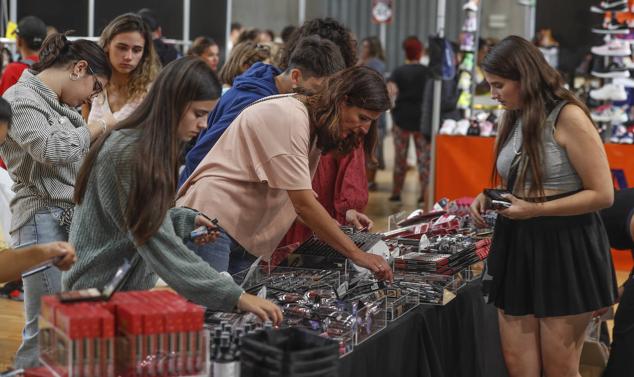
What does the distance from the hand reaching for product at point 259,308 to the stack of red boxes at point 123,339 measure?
13.4 inches

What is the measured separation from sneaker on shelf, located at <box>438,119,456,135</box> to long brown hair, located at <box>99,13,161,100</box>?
11.2 ft

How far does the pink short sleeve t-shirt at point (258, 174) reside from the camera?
2.87m

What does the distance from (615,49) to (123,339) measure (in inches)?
223

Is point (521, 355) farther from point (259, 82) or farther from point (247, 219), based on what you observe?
point (259, 82)

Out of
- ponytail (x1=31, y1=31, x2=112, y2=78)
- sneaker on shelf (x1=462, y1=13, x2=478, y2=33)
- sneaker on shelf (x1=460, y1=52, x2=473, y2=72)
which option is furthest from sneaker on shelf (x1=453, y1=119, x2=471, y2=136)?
ponytail (x1=31, y1=31, x2=112, y2=78)

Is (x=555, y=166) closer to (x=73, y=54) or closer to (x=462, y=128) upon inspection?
(x=73, y=54)

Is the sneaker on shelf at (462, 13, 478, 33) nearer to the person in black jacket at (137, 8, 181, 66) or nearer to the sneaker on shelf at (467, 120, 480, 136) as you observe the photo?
the sneaker on shelf at (467, 120, 480, 136)

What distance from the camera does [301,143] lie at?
113 inches

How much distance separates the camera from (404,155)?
30.8 feet

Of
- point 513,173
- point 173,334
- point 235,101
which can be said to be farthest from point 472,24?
point 173,334

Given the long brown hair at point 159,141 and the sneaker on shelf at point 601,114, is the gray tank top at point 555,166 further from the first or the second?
the sneaker on shelf at point 601,114

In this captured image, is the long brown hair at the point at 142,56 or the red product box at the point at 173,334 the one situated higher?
the long brown hair at the point at 142,56

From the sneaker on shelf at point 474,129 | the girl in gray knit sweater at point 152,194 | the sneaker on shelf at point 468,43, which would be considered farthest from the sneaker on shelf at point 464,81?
the girl in gray knit sweater at point 152,194

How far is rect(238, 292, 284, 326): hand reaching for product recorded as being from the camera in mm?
2293
